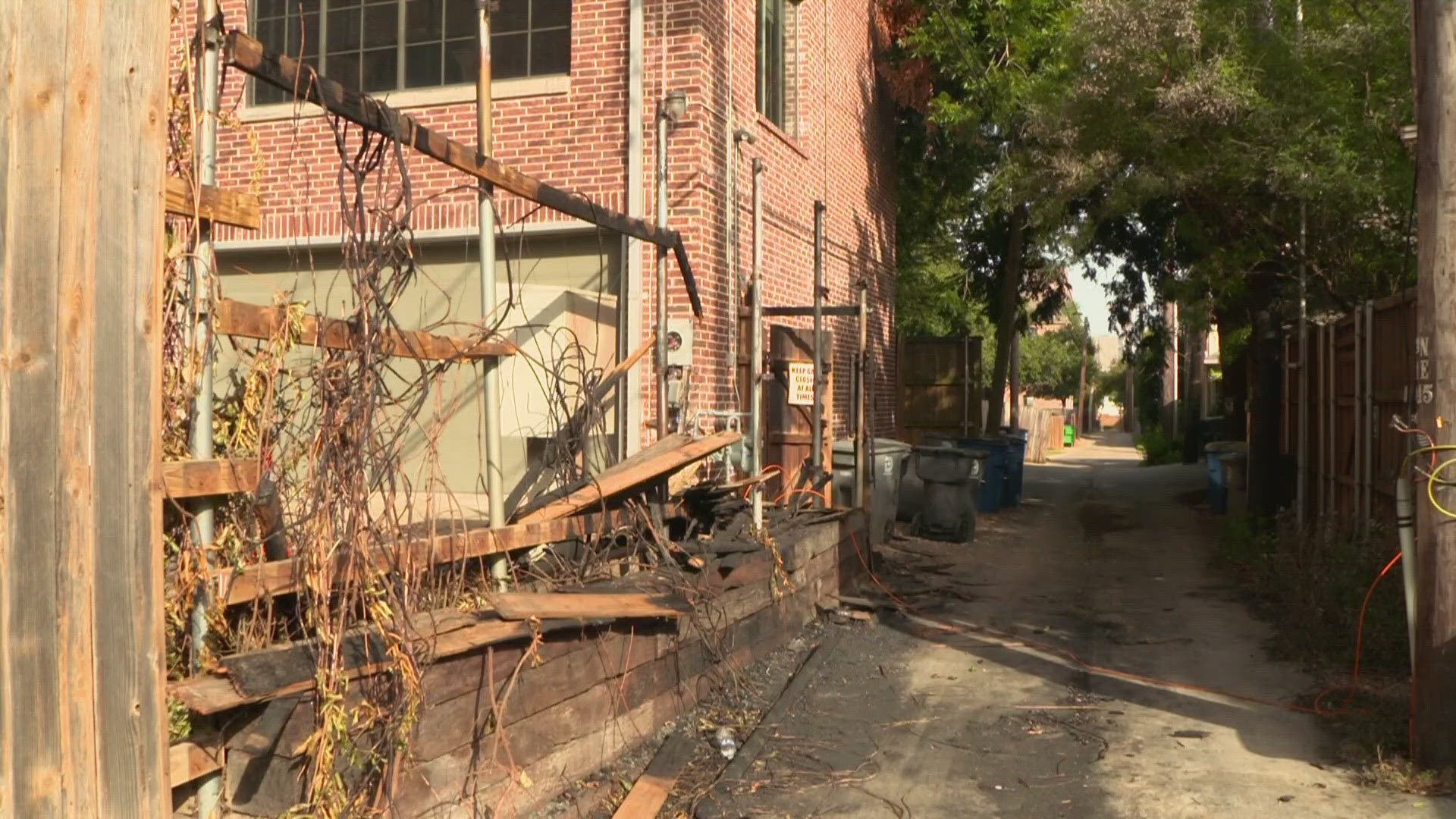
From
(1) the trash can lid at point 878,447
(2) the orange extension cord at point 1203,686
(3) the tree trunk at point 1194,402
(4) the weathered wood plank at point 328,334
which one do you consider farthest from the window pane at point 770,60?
(3) the tree trunk at point 1194,402

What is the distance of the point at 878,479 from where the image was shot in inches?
566

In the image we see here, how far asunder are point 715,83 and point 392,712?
8.24 meters

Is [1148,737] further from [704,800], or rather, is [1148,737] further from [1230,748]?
[704,800]

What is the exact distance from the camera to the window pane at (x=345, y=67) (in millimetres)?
12219

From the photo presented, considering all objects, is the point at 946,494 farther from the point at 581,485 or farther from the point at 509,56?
the point at 581,485

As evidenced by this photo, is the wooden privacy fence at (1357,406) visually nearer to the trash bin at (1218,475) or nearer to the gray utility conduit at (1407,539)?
the gray utility conduit at (1407,539)

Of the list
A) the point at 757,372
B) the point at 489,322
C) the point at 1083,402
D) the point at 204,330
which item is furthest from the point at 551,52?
the point at 1083,402

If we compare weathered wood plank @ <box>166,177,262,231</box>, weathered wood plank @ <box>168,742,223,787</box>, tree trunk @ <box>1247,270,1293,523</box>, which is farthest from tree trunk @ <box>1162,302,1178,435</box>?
weathered wood plank @ <box>168,742,223,787</box>

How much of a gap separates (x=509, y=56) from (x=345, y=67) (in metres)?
1.71

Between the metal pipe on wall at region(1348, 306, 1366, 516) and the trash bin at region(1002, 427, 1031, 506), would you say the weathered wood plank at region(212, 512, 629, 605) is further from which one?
the trash bin at region(1002, 427, 1031, 506)

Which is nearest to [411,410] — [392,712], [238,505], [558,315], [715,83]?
[238,505]

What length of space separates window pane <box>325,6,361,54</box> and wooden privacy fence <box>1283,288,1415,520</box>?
900cm

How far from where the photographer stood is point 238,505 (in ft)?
14.1

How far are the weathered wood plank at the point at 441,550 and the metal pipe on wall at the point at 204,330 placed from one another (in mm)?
138
